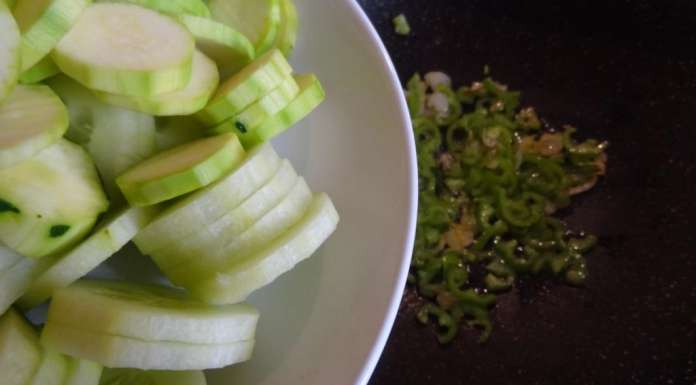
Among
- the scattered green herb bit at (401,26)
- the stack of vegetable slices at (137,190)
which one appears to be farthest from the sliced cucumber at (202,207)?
the scattered green herb bit at (401,26)

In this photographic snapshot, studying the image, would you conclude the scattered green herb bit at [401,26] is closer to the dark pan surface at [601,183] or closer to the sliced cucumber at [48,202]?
the dark pan surface at [601,183]

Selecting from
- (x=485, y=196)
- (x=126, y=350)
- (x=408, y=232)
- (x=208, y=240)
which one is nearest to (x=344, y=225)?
(x=408, y=232)

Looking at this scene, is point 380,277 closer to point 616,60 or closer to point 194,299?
point 194,299

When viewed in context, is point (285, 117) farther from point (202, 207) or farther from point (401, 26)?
point (401, 26)

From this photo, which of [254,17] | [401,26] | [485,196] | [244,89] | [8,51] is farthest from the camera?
[401,26]

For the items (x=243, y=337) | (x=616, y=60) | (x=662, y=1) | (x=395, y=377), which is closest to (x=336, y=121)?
(x=243, y=337)

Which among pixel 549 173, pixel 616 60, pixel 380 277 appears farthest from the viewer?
pixel 616 60
